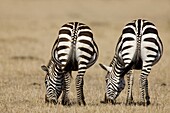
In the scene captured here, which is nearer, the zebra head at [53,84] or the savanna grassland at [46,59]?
the savanna grassland at [46,59]

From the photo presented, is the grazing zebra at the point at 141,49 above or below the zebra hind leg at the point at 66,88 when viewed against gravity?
above

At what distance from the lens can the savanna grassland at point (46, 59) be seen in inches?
461

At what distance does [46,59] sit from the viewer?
2150cm

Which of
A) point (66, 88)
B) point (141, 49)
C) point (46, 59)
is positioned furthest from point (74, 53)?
point (46, 59)

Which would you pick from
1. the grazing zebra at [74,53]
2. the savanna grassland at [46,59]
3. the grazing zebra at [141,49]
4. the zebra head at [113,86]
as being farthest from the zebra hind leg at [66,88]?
the grazing zebra at [141,49]

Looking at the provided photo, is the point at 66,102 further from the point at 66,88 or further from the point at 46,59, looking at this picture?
the point at 46,59

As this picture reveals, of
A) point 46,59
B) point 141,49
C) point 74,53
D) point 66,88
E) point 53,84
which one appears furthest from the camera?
point 46,59

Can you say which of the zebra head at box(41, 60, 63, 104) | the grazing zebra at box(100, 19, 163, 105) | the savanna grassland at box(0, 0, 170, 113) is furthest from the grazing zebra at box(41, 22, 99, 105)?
the grazing zebra at box(100, 19, 163, 105)

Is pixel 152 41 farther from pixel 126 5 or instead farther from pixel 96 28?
pixel 126 5

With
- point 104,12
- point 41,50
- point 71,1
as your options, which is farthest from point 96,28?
point 71,1

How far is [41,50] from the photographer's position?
2422cm

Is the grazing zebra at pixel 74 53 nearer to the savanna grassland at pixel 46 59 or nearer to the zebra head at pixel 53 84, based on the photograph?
the zebra head at pixel 53 84

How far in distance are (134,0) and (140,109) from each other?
5173cm

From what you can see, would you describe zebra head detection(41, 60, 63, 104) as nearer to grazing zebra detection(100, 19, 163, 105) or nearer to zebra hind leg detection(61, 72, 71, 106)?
zebra hind leg detection(61, 72, 71, 106)
